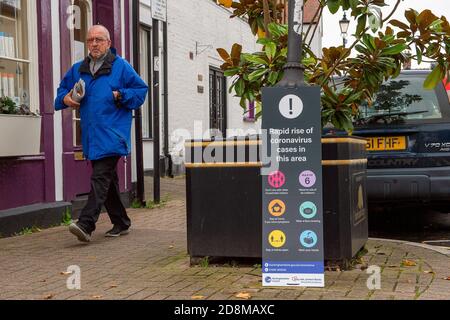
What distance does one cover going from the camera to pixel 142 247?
20.5 ft

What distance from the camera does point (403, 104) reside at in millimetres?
7367

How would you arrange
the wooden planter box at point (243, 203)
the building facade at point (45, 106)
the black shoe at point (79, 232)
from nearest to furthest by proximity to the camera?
the wooden planter box at point (243, 203) → the black shoe at point (79, 232) → the building facade at point (45, 106)

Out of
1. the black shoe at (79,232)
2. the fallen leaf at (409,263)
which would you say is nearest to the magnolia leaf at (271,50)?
the fallen leaf at (409,263)

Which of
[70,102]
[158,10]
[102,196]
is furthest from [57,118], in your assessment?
[158,10]

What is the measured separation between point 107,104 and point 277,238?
2649 mm

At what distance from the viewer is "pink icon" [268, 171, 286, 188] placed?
444 cm

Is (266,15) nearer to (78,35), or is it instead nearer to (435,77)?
(435,77)

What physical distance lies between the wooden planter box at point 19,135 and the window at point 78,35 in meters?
1.55

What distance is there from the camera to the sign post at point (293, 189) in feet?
14.4

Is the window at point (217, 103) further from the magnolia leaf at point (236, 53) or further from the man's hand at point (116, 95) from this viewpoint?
the magnolia leaf at point (236, 53)

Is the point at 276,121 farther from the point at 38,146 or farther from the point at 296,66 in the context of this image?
the point at 38,146

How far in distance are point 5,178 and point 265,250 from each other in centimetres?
349

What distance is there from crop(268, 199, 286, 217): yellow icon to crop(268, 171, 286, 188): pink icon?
0.34 ft

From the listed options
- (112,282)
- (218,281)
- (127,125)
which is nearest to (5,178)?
(127,125)
